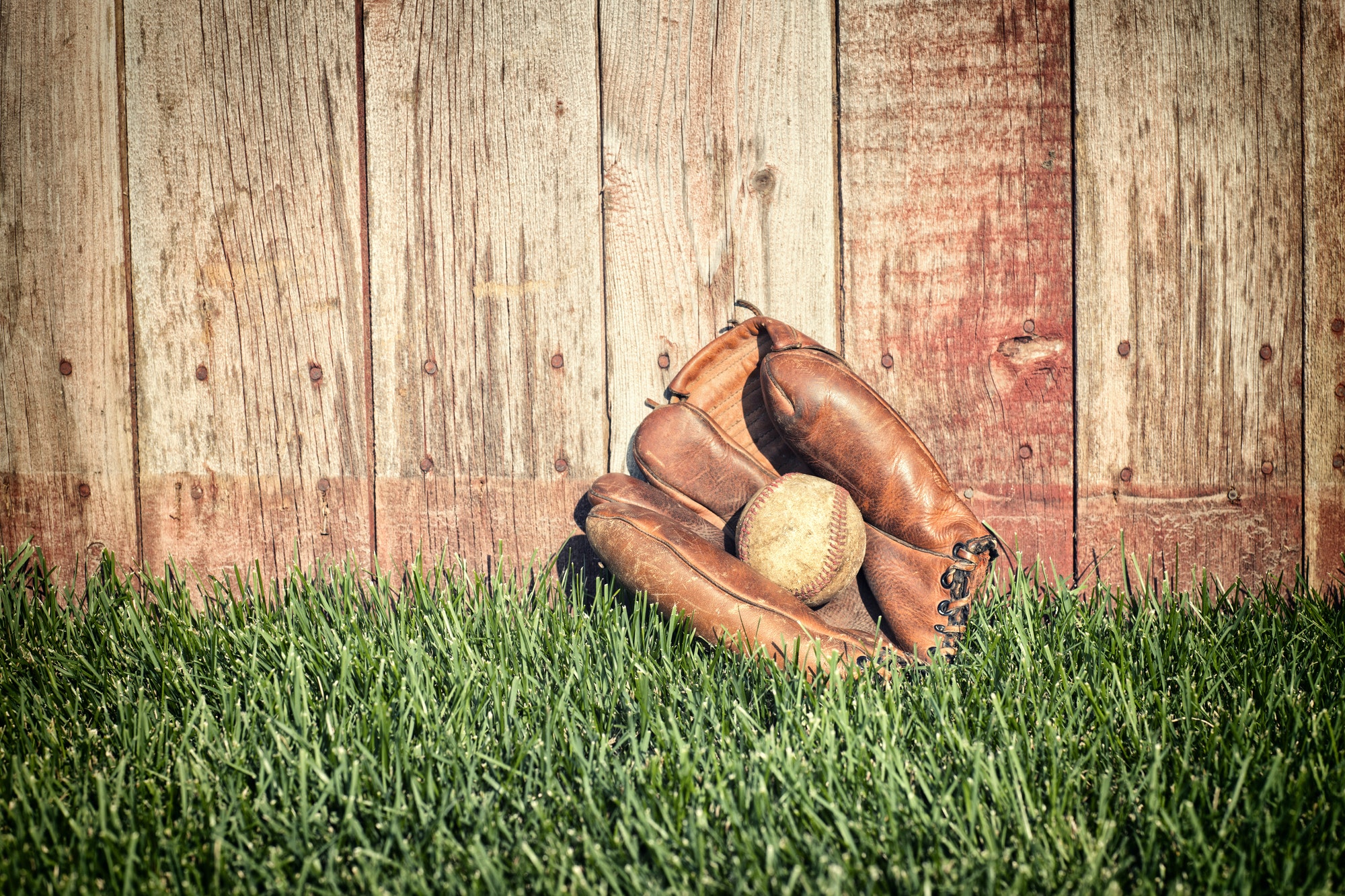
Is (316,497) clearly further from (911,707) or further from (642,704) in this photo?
(911,707)

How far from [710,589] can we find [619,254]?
3.46 feet

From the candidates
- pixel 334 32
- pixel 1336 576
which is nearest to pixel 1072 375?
pixel 1336 576

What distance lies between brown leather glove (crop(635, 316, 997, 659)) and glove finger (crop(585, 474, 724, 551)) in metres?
0.03

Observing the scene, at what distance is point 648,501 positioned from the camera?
2271 millimetres

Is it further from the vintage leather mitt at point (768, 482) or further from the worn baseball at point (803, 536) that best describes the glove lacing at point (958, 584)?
the worn baseball at point (803, 536)

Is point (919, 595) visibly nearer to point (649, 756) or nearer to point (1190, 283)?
point (649, 756)

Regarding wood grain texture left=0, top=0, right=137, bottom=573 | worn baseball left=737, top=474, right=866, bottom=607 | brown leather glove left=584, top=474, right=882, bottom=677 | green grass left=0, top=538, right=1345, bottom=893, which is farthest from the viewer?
wood grain texture left=0, top=0, right=137, bottom=573

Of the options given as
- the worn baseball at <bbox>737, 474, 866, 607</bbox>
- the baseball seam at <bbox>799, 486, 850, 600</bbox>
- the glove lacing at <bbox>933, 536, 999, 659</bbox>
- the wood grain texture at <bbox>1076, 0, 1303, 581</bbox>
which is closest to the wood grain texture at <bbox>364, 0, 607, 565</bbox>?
the worn baseball at <bbox>737, 474, 866, 607</bbox>

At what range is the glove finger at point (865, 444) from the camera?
2145 mm

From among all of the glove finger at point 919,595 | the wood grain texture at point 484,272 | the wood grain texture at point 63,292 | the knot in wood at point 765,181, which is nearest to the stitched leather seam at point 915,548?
the glove finger at point 919,595

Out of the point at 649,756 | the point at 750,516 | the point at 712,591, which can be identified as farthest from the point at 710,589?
the point at 649,756

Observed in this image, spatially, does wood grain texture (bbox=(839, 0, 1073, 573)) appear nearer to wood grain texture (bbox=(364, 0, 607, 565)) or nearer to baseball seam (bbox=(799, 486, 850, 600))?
baseball seam (bbox=(799, 486, 850, 600))

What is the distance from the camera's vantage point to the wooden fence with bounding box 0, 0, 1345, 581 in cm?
227

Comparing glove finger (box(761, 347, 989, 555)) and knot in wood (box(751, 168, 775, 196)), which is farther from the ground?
knot in wood (box(751, 168, 775, 196))
